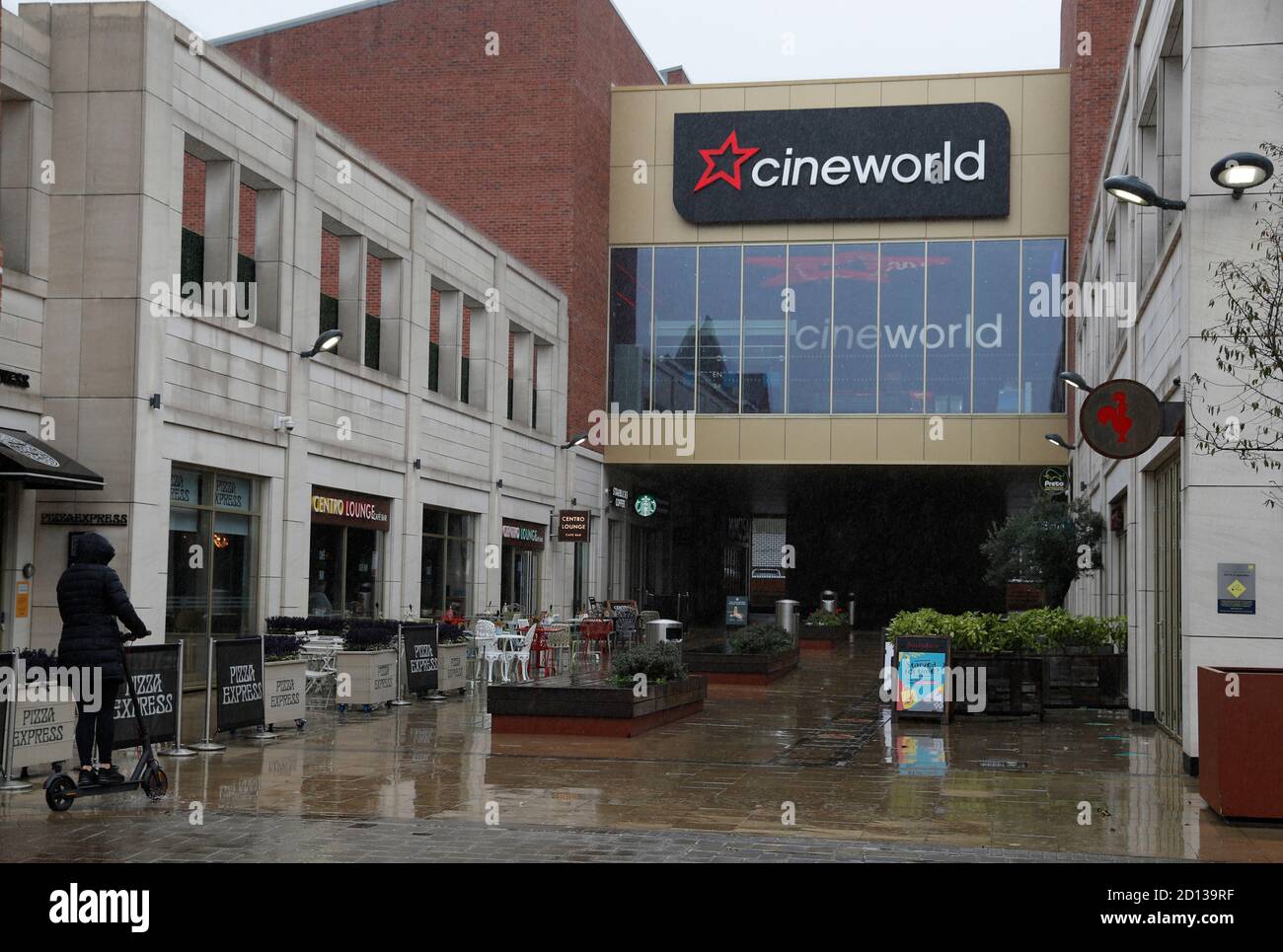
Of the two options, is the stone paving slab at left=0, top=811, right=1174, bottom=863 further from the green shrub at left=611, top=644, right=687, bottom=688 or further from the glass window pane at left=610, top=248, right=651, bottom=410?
the glass window pane at left=610, top=248, right=651, bottom=410

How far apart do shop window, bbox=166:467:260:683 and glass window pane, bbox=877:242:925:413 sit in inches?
816

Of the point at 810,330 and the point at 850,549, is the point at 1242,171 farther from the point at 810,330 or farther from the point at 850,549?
the point at 850,549

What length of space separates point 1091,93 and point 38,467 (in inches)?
1113

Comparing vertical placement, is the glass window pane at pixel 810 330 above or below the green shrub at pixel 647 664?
above

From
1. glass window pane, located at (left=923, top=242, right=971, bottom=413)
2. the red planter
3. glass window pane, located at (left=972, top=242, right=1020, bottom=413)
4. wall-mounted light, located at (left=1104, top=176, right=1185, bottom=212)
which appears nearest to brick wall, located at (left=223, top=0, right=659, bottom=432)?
glass window pane, located at (left=923, top=242, right=971, bottom=413)

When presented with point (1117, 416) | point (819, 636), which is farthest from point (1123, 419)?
point (819, 636)

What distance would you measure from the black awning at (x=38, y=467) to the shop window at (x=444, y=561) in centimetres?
1114

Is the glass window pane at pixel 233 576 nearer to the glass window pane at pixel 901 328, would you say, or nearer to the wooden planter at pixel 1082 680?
the wooden planter at pixel 1082 680

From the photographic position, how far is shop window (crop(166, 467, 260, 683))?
62.1ft

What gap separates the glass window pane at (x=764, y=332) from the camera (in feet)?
126

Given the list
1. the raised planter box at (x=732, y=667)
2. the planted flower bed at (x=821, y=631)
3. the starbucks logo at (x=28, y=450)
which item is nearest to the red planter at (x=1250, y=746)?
the starbucks logo at (x=28, y=450)

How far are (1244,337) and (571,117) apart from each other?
28.0 metres

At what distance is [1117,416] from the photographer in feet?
44.3
